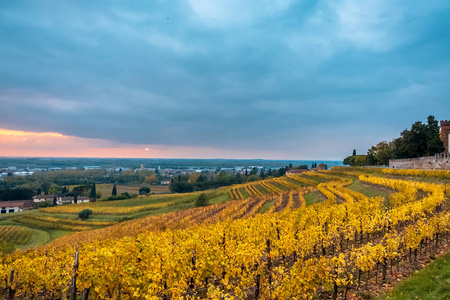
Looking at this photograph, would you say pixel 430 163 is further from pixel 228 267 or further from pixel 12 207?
pixel 12 207

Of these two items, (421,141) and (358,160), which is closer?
(421,141)

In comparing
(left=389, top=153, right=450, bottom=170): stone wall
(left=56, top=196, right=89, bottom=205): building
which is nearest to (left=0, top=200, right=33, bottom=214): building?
(left=56, top=196, right=89, bottom=205): building

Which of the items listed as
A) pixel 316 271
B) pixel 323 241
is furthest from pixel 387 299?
pixel 323 241

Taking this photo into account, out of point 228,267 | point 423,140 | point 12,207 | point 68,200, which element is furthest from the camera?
point 68,200

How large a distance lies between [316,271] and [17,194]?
167m

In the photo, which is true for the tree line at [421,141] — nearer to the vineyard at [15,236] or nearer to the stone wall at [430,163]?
the stone wall at [430,163]

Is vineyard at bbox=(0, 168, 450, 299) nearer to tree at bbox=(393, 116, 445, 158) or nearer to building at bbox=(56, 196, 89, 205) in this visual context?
tree at bbox=(393, 116, 445, 158)

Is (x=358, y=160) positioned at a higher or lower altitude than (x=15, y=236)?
higher

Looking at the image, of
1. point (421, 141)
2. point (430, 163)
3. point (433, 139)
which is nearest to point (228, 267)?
point (430, 163)

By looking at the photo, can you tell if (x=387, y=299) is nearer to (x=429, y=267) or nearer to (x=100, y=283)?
(x=429, y=267)

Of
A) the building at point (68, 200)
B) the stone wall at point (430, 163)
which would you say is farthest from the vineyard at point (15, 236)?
the stone wall at point (430, 163)

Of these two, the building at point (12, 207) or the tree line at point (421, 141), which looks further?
the building at point (12, 207)

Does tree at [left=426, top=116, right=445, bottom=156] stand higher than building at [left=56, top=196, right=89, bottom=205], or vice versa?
tree at [left=426, top=116, right=445, bottom=156]

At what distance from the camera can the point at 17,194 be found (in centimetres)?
13300
